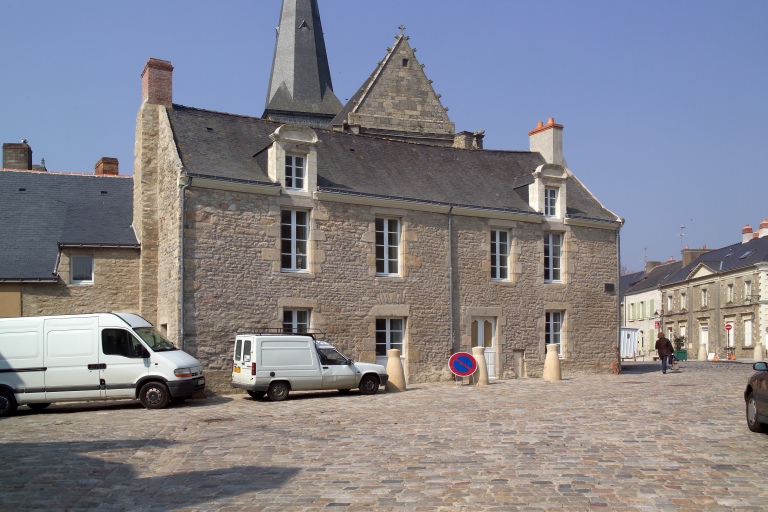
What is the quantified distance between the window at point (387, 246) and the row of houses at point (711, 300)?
2474 centimetres

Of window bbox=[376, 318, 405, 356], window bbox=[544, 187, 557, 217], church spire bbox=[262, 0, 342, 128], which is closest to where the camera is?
window bbox=[376, 318, 405, 356]

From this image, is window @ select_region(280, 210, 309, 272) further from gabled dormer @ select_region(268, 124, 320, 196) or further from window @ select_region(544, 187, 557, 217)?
window @ select_region(544, 187, 557, 217)

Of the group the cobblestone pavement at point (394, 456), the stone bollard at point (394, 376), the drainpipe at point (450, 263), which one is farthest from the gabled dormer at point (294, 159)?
the cobblestone pavement at point (394, 456)

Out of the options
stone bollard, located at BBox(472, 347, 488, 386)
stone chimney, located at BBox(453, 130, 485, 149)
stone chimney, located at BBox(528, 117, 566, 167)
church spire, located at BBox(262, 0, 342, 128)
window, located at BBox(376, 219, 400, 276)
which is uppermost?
church spire, located at BBox(262, 0, 342, 128)

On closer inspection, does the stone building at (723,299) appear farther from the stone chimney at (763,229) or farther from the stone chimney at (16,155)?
the stone chimney at (16,155)

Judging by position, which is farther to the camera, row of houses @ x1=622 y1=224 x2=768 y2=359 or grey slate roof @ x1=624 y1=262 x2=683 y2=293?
grey slate roof @ x1=624 y1=262 x2=683 y2=293

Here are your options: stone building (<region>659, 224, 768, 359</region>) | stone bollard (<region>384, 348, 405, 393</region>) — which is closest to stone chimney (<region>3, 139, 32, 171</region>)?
stone bollard (<region>384, 348, 405, 393</region>)

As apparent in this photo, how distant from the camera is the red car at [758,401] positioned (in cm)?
975

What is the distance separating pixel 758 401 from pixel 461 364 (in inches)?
320

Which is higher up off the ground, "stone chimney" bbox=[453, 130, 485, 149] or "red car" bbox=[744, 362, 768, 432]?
"stone chimney" bbox=[453, 130, 485, 149]

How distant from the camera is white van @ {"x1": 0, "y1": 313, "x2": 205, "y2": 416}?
13938 millimetres

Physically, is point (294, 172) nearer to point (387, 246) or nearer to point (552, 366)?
point (387, 246)

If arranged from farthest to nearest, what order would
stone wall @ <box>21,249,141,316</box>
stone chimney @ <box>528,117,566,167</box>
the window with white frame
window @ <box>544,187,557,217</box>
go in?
stone chimney @ <box>528,117,566,167</box>
window @ <box>544,187,557,217</box>
the window with white frame
stone wall @ <box>21,249,141,316</box>

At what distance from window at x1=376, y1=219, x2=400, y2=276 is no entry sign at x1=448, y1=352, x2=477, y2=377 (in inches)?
121
